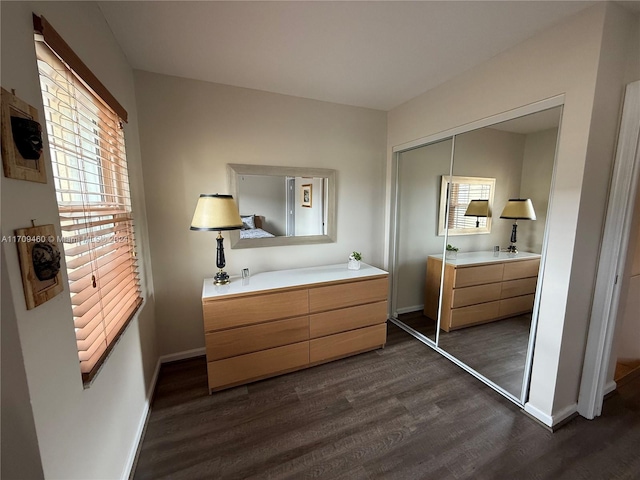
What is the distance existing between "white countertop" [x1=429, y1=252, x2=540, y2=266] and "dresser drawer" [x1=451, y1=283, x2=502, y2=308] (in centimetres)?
23

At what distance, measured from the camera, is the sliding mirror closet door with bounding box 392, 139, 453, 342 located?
2656 mm

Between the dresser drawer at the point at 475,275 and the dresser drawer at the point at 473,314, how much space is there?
0.71ft

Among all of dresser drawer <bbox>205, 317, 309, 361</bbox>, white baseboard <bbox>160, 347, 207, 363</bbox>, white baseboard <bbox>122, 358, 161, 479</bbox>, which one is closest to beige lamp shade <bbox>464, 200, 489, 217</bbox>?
dresser drawer <bbox>205, 317, 309, 361</bbox>

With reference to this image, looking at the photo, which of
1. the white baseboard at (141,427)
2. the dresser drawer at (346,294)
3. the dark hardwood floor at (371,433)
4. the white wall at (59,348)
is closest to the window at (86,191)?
the white wall at (59,348)

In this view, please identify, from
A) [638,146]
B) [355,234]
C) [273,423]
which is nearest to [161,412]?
[273,423]

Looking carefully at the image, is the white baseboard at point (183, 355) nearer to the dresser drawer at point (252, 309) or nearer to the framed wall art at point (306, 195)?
the dresser drawer at point (252, 309)

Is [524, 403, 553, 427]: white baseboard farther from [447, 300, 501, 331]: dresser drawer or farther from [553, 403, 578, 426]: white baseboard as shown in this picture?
[447, 300, 501, 331]: dresser drawer

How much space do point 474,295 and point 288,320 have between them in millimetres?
1743

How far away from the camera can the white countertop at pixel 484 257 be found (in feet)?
6.37

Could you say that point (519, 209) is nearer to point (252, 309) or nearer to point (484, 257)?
point (484, 257)

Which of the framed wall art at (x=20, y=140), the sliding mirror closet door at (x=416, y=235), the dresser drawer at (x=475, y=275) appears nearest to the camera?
the framed wall art at (x=20, y=140)

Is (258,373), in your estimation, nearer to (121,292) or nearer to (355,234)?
(121,292)

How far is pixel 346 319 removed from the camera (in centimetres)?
228

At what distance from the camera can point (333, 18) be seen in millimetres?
1457
